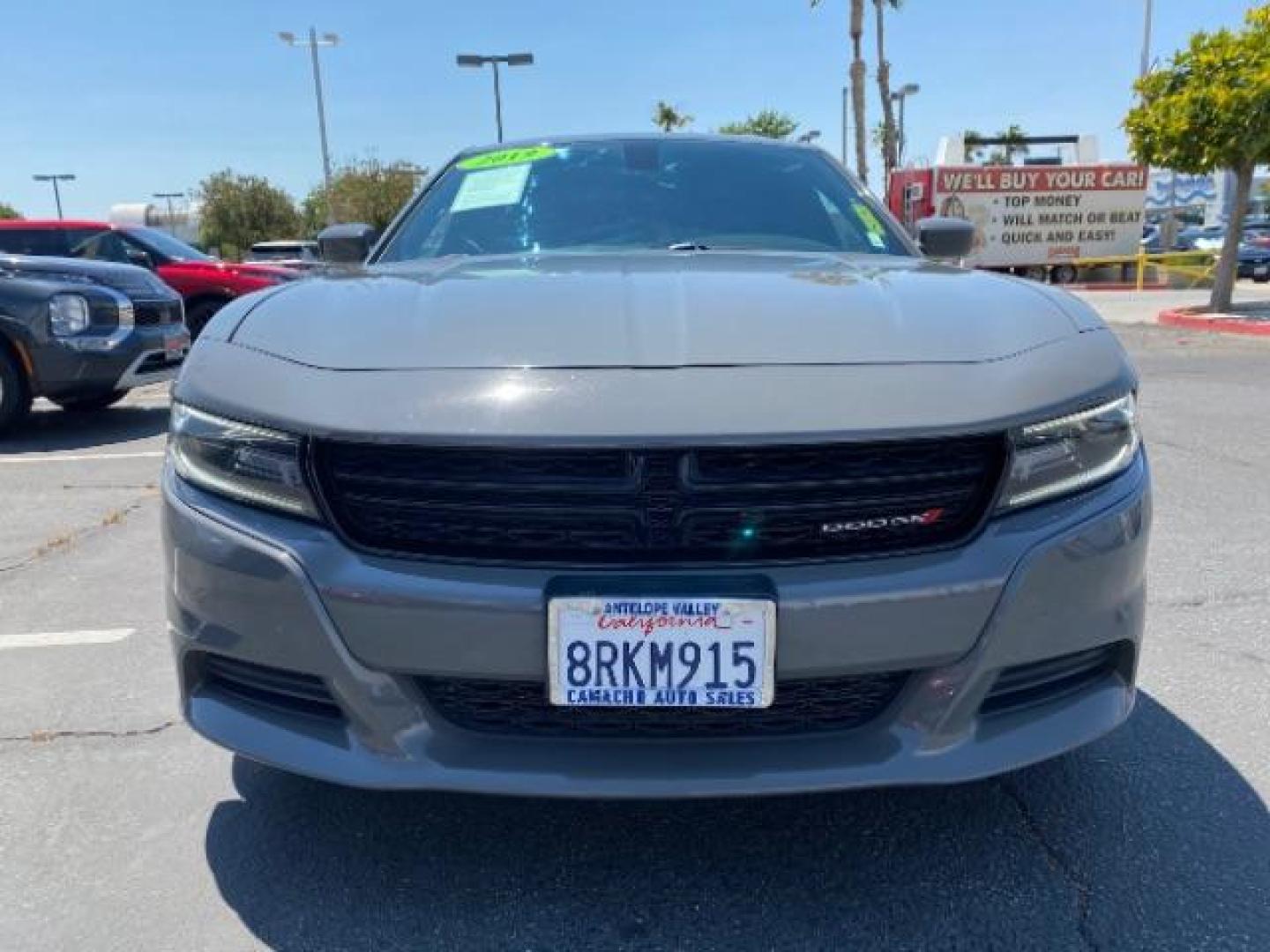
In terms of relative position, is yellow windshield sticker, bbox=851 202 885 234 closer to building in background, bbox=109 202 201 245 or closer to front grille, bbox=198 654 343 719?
front grille, bbox=198 654 343 719

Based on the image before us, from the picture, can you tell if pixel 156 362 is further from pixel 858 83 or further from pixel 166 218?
pixel 166 218

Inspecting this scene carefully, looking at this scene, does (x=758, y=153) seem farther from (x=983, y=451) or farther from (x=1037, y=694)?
(x=1037, y=694)

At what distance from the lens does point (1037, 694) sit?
1.91 metres

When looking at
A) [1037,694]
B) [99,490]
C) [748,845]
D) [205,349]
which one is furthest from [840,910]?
[99,490]

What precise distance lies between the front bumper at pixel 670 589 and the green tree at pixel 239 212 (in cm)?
6036

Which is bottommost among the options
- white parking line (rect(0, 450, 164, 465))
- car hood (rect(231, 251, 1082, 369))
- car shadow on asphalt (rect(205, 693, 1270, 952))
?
white parking line (rect(0, 450, 164, 465))

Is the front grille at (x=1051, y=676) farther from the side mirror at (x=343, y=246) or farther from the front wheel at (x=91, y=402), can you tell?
Result: the front wheel at (x=91, y=402)

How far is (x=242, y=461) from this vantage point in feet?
6.28

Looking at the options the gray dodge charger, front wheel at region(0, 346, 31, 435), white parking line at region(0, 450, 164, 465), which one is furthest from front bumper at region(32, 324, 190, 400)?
the gray dodge charger

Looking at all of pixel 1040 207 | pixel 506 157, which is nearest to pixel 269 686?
pixel 506 157

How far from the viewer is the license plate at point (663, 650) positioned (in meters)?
1.71

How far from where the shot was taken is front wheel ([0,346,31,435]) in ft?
23.5

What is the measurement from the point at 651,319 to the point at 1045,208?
27.2 meters

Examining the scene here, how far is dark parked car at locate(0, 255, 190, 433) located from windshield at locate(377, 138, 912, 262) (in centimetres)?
475
